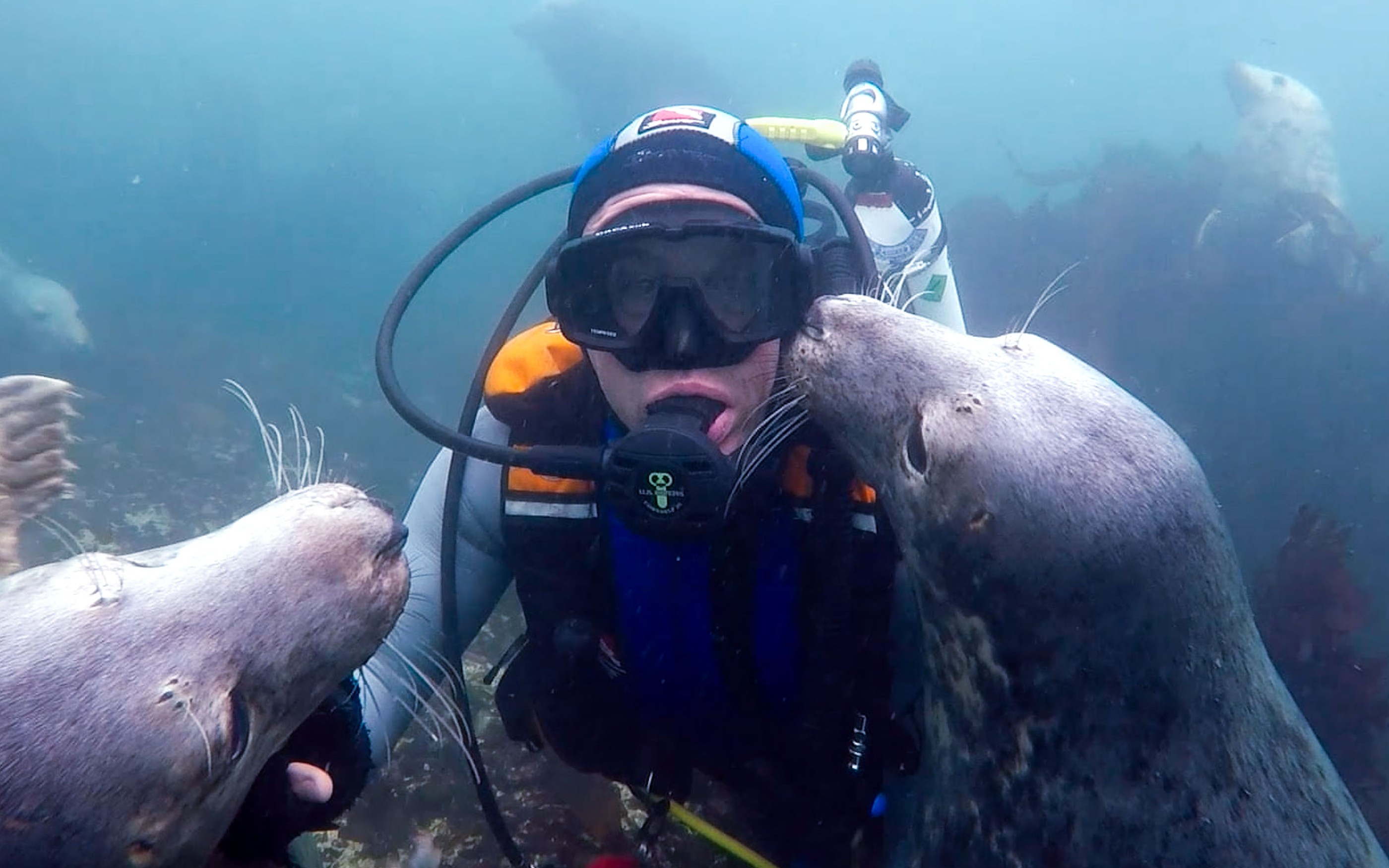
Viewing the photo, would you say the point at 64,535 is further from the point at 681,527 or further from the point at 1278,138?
the point at 1278,138

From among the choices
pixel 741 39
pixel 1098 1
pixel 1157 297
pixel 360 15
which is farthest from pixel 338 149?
pixel 1098 1

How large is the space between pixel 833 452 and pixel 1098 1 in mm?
105350

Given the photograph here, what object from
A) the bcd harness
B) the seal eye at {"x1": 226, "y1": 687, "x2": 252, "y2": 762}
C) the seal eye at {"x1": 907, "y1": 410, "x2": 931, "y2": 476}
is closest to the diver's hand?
the seal eye at {"x1": 226, "y1": 687, "x2": 252, "y2": 762}

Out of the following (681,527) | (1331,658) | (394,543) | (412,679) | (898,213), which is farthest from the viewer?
(898,213)

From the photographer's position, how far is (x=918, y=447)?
6.79 feet

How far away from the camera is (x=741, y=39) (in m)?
92.9

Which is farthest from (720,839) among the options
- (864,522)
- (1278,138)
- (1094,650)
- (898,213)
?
(1278,138)

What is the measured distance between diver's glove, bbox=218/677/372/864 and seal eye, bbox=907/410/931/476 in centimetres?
174

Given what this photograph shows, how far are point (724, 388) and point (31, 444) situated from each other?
2.39 m

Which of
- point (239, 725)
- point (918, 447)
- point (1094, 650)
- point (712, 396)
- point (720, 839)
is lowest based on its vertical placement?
point (720, 839)

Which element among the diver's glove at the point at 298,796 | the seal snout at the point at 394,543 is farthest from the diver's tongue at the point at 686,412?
the diver's glove at the point at 298,796

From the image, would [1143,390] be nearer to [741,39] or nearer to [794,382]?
[794,382]

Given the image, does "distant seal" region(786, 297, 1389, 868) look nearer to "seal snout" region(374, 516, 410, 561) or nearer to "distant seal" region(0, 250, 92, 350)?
"seal snout" region(374, 516, 410, 561)

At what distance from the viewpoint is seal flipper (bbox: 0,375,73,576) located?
8.48 ft
